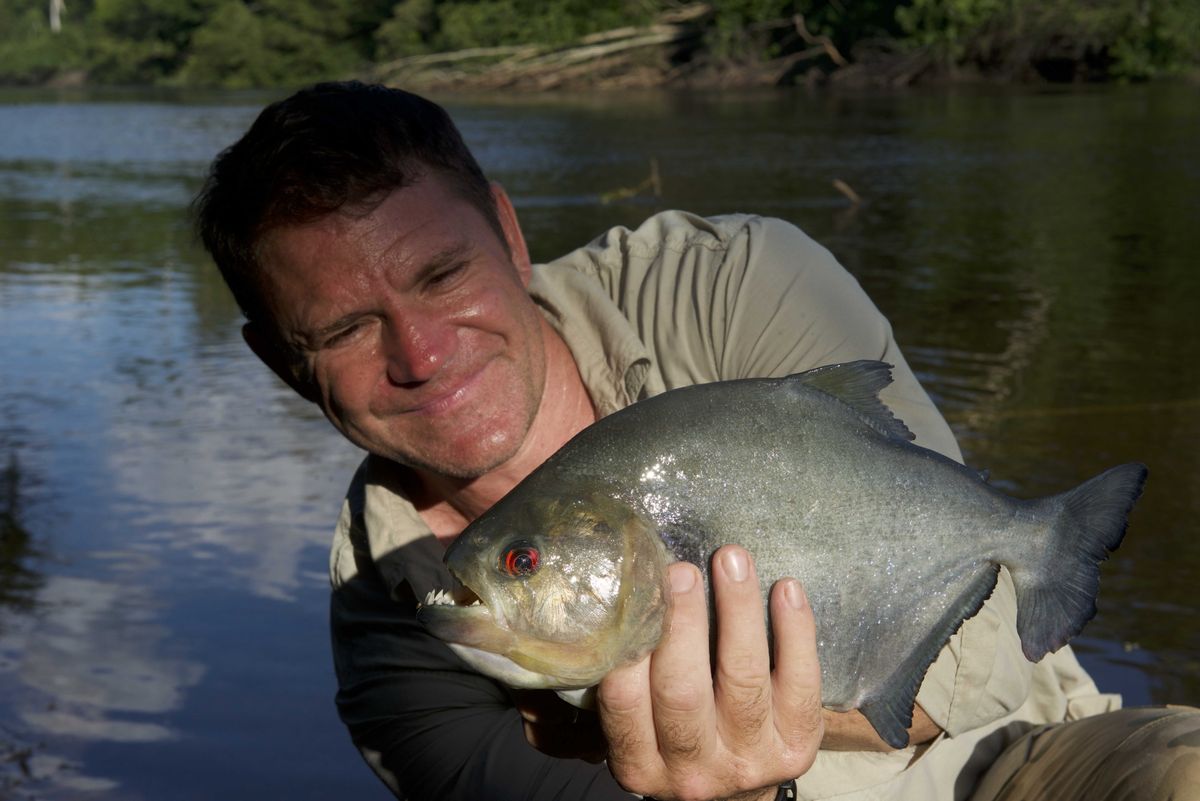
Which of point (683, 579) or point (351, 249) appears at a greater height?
point (351, 249)

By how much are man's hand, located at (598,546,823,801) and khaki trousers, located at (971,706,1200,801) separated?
0.91 meters

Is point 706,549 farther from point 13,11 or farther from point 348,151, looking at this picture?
point 13,11

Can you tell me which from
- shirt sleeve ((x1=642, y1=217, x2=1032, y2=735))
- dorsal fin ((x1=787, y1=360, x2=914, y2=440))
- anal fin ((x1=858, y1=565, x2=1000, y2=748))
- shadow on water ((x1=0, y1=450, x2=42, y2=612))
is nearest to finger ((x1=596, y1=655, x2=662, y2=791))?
anal fin ((x1=858, y1=565, x2=1000, y2=748))

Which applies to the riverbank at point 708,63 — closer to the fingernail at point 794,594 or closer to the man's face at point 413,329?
the man's face at point 413,329

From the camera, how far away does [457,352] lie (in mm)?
3252

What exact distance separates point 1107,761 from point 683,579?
1512mm

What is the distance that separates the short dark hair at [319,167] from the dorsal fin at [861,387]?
1397 millimetres

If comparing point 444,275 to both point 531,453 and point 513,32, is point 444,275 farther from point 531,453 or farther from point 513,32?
point 513,32

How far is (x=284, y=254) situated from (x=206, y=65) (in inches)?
2878

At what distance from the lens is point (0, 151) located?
3516 centimetres

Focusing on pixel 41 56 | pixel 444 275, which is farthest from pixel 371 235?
pixel 41 56

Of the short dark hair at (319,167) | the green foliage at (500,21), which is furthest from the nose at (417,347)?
the green foliage at (500,21)

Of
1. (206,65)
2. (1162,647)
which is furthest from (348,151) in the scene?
(206,65)

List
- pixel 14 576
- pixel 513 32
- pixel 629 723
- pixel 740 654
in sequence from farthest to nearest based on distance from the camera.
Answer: pixel 513 32 < pixel 14 576 < pixel 629 723 < pixel 740 654
